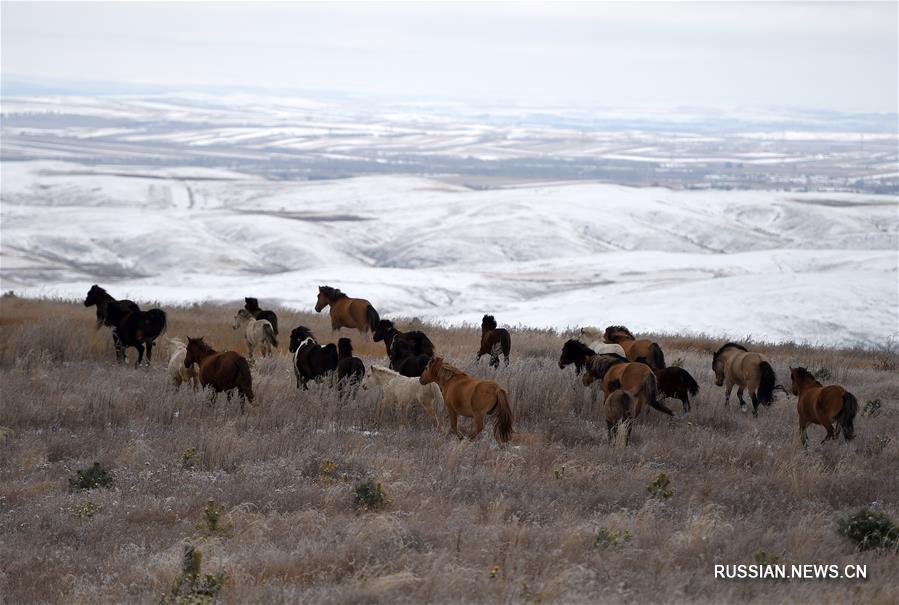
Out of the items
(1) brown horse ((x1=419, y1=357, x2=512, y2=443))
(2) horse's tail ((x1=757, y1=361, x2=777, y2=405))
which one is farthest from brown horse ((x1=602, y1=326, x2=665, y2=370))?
(1) brown horse ((x1=419, y1=357, x2=512, y2=443))

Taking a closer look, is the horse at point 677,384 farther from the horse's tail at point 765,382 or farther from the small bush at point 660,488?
the small bush at point 660,488

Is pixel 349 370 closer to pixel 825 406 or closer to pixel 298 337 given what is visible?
pixel 298 337

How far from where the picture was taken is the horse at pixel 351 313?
1822cm

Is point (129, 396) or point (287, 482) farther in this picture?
point (129, 396)

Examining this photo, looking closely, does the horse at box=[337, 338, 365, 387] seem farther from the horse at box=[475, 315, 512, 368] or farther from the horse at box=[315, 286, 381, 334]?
the horse at box=[315, 286, 381, 334]

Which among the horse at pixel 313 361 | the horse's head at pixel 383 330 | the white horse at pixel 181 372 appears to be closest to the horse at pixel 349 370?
the horse at pixel 313 361

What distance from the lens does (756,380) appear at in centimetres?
1266

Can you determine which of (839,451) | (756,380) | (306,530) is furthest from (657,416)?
(306,530)

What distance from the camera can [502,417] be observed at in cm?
1036

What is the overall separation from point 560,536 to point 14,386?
825 cm

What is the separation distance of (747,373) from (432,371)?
441cm

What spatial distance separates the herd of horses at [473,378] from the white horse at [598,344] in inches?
0.6

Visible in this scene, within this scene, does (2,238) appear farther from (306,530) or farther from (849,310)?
(306,530)

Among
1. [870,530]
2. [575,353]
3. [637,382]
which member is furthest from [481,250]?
[870,530]
